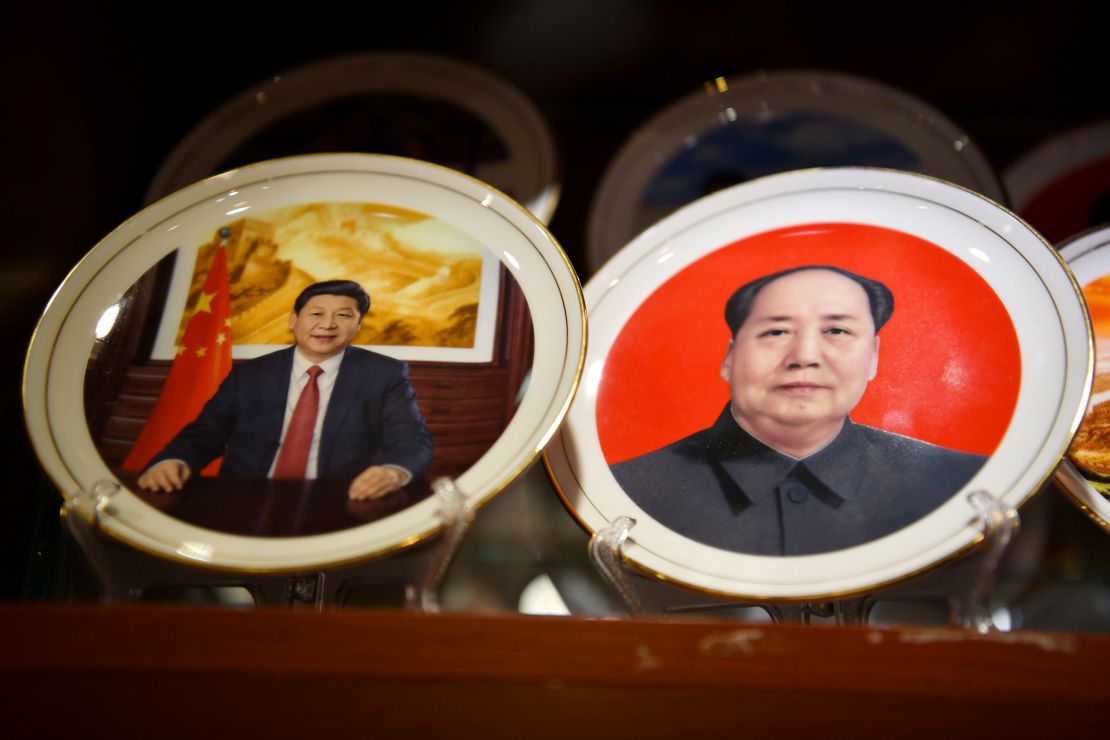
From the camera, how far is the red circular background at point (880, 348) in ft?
2.22

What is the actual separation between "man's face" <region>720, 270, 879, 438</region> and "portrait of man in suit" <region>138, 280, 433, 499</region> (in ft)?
0.81

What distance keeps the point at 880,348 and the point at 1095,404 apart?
0.18 m

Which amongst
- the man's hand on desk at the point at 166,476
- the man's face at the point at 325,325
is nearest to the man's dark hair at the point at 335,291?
the man's face at the point at 325,325

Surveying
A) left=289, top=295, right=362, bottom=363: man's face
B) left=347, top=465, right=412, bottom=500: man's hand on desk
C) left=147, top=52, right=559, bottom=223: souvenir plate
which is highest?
left=147, top=52, right=559, bottom=223: souvenir plate

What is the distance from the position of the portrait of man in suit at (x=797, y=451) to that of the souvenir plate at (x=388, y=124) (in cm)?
35

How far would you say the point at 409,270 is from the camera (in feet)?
2.61

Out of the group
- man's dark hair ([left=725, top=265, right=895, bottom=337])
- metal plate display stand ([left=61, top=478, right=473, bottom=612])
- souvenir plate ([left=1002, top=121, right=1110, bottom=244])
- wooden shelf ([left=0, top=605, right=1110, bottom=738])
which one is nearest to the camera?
wooden shelf ([left=0, top=605, right=1110, bottom=738])

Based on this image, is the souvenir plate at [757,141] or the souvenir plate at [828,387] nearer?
the souvenir plate at [828,387]

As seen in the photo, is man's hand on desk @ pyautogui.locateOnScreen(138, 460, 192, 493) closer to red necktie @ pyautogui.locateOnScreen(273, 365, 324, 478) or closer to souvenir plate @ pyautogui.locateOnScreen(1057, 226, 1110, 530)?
red necktie @ pyautogui.locateOnScreen(273, 365, 324, 478)

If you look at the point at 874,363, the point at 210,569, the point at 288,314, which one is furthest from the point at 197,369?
the point at 874,363

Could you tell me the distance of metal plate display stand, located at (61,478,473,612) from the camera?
2.04 feet

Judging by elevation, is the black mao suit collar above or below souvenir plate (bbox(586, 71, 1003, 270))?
below

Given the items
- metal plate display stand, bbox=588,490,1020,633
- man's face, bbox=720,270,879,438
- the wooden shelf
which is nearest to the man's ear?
man's face, bbox=720,270,879,438

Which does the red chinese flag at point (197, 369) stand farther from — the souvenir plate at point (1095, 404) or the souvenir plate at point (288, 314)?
the souvenir plate at point (1095, 404)
